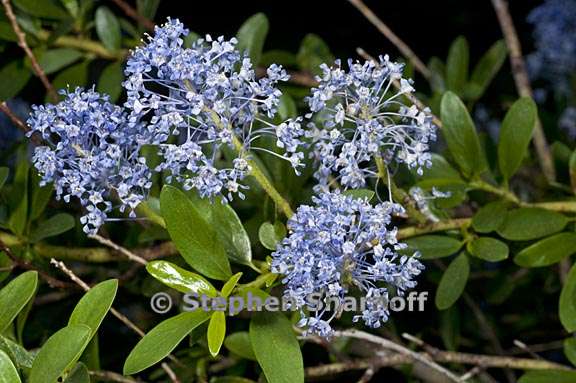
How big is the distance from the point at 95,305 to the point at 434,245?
45 centimetres

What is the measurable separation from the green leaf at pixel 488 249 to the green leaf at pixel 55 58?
0.74 metres

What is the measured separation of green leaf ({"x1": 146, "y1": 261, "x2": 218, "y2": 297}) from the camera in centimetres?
92

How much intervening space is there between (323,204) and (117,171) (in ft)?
0.79

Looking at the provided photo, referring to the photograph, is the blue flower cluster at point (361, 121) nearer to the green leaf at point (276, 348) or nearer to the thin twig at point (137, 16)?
the green leaf at point (276, 348)

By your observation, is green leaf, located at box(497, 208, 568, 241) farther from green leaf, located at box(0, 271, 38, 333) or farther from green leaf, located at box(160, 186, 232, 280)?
green leaf, located at box(0, 271, 38, 333)

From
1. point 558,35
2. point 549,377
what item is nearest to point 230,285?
point 549,377

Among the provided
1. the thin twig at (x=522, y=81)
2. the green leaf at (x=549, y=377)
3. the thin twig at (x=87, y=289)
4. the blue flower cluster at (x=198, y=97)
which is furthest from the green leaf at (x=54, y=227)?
the thin twig at (x=522, y=81)

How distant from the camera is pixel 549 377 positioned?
1.17m

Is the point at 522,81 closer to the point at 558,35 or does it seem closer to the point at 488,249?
the point at 558,35

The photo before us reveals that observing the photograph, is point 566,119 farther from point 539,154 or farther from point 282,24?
point 282,24

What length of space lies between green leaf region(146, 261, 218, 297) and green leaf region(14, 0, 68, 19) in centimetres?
66

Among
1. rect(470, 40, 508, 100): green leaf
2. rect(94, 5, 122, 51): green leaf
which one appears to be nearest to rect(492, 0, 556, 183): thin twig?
rect(470, 40, 508, 100): green leaf

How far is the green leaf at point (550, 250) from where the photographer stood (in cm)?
115

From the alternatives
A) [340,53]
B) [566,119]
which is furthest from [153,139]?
[340,53]
